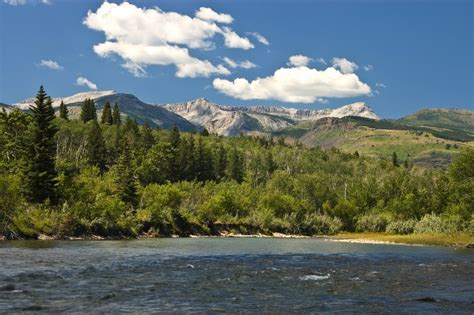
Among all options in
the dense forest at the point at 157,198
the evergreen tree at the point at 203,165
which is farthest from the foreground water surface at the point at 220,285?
the evergreen tree at the point at 203,165

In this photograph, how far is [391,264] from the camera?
45938 mm

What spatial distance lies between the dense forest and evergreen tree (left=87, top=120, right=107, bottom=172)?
13.0 inches

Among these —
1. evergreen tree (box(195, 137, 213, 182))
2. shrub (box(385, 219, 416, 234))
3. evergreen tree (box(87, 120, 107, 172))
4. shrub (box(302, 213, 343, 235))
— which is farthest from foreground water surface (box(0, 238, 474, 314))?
evergreen tree (box(195, 137, 213, 182))

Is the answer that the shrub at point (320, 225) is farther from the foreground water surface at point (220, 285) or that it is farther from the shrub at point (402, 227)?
the foreground water surface at point (220, 285)

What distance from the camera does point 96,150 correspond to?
16675 cm

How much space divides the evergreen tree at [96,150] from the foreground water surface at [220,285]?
12326 cm

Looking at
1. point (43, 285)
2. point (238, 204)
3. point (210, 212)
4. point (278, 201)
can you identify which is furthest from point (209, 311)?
point (278, 201)

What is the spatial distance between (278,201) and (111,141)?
6948 centimetres

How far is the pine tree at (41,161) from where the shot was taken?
79.8 meters

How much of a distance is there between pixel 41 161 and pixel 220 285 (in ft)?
197

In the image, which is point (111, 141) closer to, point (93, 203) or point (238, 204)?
point (238, 204)

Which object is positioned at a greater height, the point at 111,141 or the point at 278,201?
the point at 111,141

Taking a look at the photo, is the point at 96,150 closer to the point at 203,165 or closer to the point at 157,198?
the point at 203,165

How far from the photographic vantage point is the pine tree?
7981 cm
